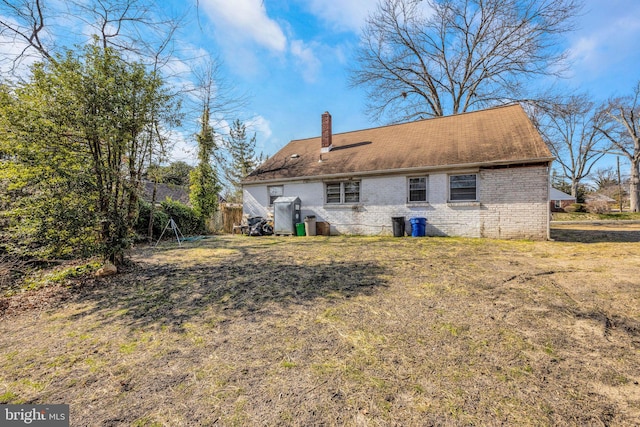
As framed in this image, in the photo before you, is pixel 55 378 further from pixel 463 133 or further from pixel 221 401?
pixel 463 133

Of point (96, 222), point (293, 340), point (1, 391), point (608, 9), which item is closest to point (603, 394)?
point (293, 340)

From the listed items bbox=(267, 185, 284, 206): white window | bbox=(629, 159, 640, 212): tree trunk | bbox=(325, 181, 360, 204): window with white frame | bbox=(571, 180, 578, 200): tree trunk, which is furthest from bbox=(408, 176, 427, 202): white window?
bbox=(571, 180, 578, 200): tree trunk

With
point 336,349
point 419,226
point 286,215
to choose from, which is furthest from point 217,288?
point 419,226

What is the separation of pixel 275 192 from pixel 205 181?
4.48 meters

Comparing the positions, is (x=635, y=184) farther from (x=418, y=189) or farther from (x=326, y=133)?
(x=326, y=133)

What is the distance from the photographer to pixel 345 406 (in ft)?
6.11

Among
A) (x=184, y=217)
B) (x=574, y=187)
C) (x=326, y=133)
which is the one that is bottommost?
(x=184, y=217)

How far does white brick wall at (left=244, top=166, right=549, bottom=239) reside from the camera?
30.2ft

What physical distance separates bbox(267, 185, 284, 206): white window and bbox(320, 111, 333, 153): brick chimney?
3344 mm

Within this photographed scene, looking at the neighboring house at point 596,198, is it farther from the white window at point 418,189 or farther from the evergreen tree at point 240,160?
the evergreen tree at point 240,160

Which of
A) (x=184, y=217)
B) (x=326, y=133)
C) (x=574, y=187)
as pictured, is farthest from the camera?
(x=574, y=187)

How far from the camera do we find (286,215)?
41.8 feet

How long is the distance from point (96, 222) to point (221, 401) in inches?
183

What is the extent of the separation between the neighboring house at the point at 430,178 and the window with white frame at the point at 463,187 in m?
0.03
